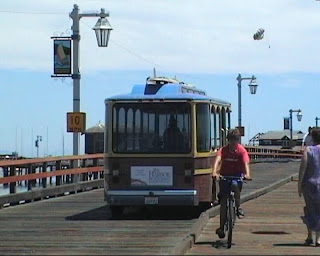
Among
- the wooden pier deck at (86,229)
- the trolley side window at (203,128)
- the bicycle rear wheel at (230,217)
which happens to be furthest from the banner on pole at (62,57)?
→ the bicycle rear wheel at (230,217)

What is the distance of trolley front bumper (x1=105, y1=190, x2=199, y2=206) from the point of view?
17078 millimetres

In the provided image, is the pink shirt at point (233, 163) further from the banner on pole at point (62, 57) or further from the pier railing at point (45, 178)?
the banner on pole at point (62, 57)

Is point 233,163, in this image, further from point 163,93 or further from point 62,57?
point 62,57

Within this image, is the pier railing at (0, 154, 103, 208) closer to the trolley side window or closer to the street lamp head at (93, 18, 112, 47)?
the street lamp head at (93, 18, 112, 47)

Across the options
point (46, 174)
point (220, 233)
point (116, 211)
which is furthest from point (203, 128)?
point (46, 174)

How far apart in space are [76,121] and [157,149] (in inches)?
381

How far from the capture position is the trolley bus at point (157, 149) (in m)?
17.1

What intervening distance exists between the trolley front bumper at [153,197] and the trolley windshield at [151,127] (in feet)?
2.62

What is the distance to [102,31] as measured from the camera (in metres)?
25.6

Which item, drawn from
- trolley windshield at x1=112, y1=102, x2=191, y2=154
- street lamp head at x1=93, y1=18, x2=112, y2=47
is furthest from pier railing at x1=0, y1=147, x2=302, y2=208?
trolley windshield at x1=112, y1=102, x2=191, y2=154

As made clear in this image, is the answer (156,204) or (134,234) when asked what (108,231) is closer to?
(134,234)

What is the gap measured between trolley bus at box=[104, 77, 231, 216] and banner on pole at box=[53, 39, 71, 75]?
9.98 m

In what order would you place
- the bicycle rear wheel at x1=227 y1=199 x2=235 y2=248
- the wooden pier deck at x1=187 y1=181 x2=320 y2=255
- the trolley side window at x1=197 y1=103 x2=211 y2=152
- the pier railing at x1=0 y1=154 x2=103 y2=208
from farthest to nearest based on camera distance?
the pier railing at x1=0 y1=154 x2=103 y2=208 < the trolley side window at x1=197 y1=103 x2=211 y2=152 < the bicycle rear wheel at x1=227 y1=199 x2=235 y2=248 < the wooden pier deck at x1=187 y1=181 x2=320 y2=255

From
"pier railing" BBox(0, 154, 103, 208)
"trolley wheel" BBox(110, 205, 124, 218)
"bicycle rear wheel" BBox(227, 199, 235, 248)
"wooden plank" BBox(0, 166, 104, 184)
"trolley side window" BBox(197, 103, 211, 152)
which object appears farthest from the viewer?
"pier railing" BBox(0, 154, 103, 208)
